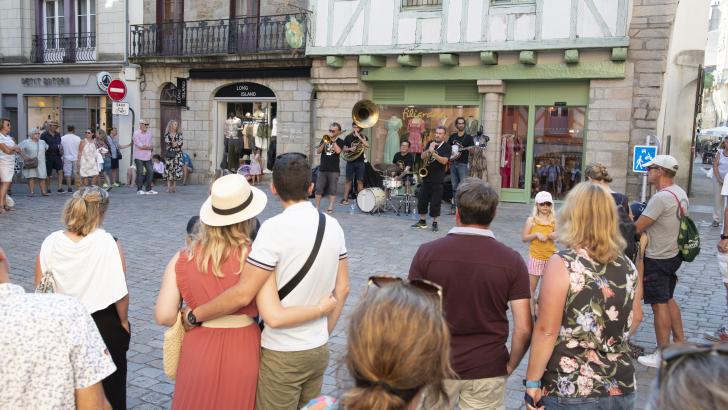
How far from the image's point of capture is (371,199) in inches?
514

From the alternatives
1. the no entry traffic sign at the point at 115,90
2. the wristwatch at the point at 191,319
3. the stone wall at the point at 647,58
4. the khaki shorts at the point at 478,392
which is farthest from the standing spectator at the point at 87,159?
the khaki shorts at the point at 478,392

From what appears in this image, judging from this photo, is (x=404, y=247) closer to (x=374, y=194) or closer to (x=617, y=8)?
(x=374, y=194)

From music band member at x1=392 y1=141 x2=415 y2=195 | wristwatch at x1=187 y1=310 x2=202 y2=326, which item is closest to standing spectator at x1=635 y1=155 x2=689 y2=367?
wristwatch at x1=187 y1=310 x2=202 y2=326

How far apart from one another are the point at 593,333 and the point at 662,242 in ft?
8.87

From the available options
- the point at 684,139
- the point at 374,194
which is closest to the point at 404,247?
the point at 374,194

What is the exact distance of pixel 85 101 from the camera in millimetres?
21328

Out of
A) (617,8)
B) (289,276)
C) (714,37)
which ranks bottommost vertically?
(289,276)

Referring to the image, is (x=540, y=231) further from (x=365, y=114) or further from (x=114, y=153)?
(x=114, y=153)

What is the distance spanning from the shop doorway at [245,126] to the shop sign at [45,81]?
231 inches

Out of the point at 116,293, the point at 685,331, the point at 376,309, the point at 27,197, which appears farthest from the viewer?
the point at 27,197

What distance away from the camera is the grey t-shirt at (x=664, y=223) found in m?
5.01

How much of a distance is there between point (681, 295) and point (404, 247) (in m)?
3.83

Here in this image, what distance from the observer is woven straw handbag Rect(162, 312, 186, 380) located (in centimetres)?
280

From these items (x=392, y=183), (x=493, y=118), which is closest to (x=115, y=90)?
(x=392, y=183)
